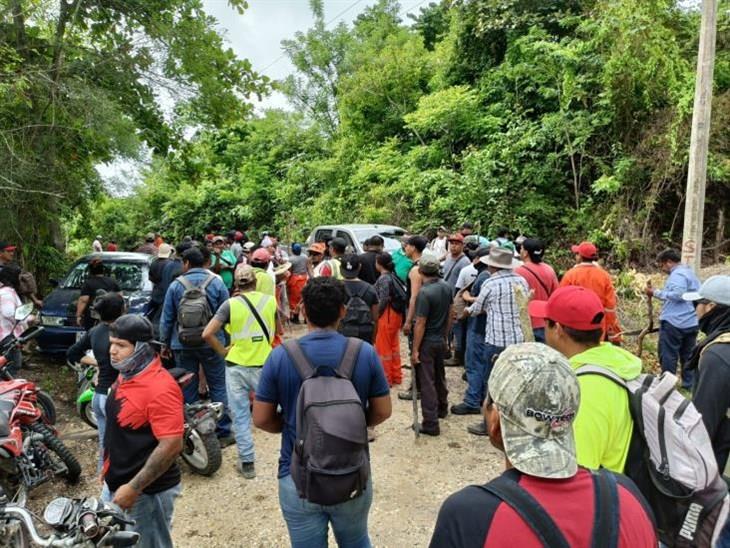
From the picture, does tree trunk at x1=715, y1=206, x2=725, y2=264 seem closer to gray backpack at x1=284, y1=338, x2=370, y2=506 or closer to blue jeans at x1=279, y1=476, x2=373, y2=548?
blue jeans at x1=279, y1=476, x2=373, y2=548

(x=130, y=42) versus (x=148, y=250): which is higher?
(x=130, y=42)

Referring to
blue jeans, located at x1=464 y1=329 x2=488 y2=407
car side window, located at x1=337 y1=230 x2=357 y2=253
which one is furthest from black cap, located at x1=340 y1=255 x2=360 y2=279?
car side window, located at x1=337 y1=230 x2=357 y2=253

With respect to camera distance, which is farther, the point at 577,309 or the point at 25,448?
the point at 25,448

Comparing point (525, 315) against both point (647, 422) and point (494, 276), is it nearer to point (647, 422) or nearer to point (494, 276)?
point (494, 276)

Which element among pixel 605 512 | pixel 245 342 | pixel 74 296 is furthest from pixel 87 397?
pixel 605 512

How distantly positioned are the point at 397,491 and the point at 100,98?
696 cm

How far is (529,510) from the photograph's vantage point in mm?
1178

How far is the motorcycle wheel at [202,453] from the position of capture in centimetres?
451

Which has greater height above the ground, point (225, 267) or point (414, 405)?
point (225, 267)

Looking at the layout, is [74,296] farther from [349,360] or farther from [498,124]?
[498,124]

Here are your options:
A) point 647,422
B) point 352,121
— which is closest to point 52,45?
point 647,422

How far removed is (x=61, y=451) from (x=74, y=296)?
3.59 meters

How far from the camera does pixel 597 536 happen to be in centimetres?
118

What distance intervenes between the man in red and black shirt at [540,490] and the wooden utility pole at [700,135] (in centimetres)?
654
